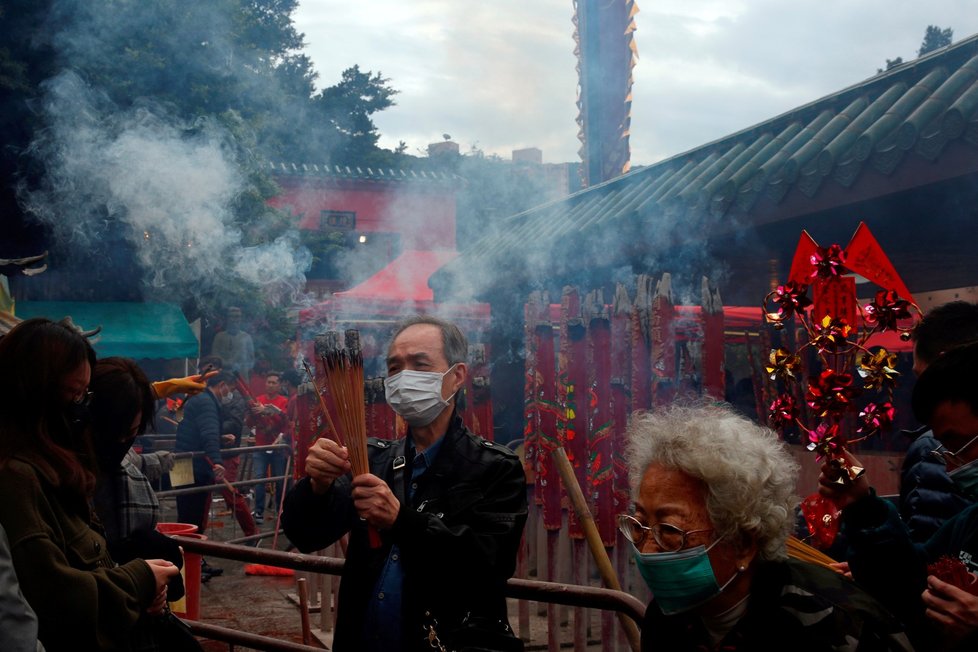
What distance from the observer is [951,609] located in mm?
1892

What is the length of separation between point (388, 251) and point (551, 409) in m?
16.9

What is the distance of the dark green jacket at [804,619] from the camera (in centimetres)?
177

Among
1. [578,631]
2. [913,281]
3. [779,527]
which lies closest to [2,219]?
[578,631]

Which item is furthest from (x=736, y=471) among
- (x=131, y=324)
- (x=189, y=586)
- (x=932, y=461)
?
(x=131, y=324)

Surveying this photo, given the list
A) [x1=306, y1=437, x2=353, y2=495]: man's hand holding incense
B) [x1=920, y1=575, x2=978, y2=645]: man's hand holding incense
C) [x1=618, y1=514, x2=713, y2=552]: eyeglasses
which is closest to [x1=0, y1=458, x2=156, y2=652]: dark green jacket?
[x1=306, y1=437, x2=353, y2=495]: man's hand holding incense

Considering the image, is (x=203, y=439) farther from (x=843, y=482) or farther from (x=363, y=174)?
(x=363, y=174)

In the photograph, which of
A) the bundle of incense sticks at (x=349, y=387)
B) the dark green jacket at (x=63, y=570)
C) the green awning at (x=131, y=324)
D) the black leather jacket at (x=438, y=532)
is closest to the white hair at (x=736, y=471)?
the black leather jacket at (x=438, y=532)

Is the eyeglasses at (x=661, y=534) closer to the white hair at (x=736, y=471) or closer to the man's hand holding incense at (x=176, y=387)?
the white hair at (x=736, y=471)

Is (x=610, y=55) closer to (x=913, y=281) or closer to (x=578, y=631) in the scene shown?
(x=913, y=281)

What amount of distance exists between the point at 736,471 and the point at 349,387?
1.12 metres

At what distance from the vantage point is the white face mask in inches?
111

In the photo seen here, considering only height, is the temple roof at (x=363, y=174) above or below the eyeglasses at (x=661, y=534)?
above

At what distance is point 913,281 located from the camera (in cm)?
716

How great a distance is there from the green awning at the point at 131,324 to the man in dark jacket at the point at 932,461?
12.3 meters
